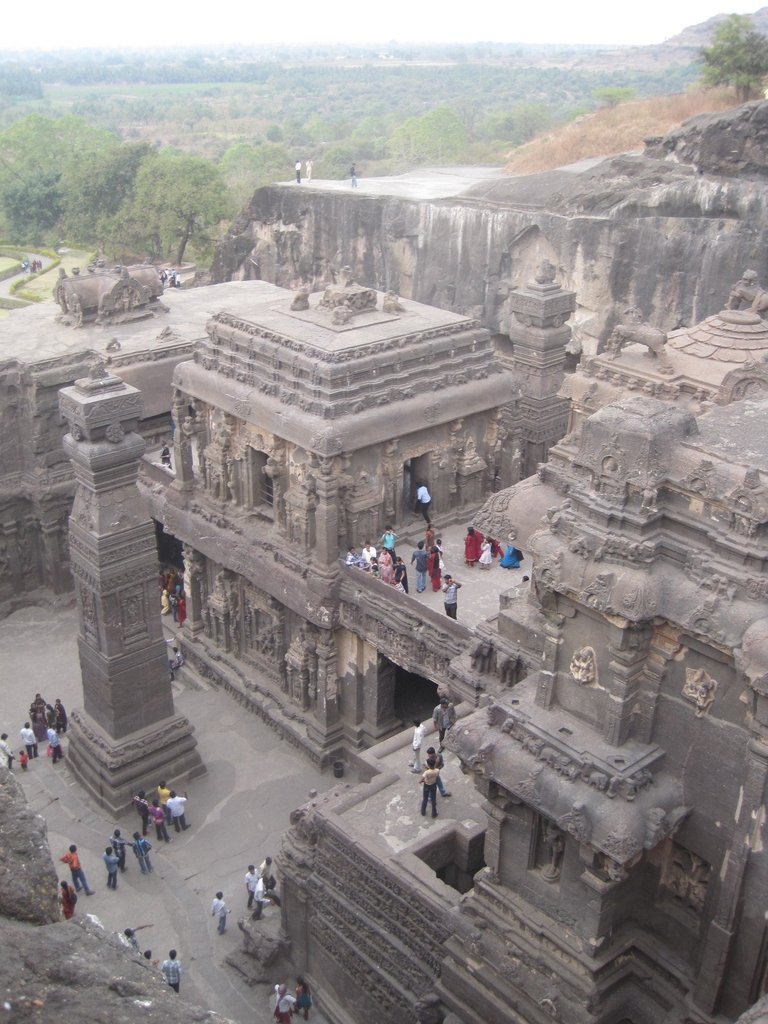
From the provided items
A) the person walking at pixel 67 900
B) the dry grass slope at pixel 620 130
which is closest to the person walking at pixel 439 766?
the person walking at pixel 67 900

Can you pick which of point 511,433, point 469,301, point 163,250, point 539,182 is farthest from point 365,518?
point 163,250

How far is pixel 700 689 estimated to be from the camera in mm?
8578

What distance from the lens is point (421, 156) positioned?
8112 centimetres

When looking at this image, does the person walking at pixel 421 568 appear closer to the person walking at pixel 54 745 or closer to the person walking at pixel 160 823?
the person walking at pixel 160 823

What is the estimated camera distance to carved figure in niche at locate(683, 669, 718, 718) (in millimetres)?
8570

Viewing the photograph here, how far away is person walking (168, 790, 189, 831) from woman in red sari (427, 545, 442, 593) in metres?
5.53

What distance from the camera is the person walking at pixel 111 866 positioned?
606 inches

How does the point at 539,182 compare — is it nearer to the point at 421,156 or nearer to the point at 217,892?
the point at 217,892

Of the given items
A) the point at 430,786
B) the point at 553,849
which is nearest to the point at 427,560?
the point at 430,786

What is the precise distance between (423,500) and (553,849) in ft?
32.2

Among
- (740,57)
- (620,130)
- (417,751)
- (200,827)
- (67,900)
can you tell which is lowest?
(200,827)

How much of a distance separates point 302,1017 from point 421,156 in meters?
Answer: 76.6

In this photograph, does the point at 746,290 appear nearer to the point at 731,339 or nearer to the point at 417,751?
the point at 731,339

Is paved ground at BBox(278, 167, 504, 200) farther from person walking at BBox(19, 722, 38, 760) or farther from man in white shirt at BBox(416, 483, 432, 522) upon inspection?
person walking at BBox(19, 722, 38, 760)
